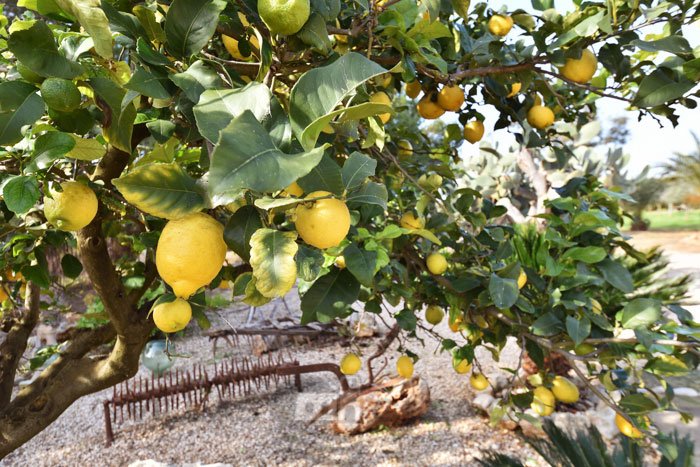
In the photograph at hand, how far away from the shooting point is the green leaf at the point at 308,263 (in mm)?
451

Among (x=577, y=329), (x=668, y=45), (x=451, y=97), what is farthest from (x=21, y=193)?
(x=577, y=329)

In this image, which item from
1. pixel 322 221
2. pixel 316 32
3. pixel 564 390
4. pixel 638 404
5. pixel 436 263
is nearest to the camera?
pixel 322 221

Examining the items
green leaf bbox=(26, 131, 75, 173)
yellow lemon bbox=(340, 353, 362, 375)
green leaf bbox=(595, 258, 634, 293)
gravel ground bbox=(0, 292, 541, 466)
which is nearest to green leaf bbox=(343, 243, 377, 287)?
green leaf bbox=(26, 131, 75, 173)

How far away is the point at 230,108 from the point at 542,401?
1.52 metres

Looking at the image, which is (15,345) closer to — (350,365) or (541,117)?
(350,365)

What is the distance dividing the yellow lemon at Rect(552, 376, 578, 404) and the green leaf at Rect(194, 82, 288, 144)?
151 centimetres

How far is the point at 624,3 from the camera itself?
0.91m

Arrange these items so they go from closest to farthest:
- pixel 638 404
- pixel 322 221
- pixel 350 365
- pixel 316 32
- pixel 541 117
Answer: pixel 322 221, pixel 316 32, pixel 638 404, pixel 541 117, pixel 350 365

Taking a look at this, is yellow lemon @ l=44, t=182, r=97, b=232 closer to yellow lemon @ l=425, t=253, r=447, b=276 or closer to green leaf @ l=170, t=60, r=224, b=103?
green leaf @ l=170, t=60, r=224, b=103

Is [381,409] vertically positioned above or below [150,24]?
below

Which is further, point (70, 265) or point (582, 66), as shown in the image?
point (70, 265)

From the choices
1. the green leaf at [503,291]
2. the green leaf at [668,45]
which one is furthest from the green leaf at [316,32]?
the green leaf at [503,291]

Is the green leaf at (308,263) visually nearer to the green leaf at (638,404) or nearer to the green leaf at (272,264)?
the green leaf at (272,264)

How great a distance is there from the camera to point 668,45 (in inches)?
31.3
